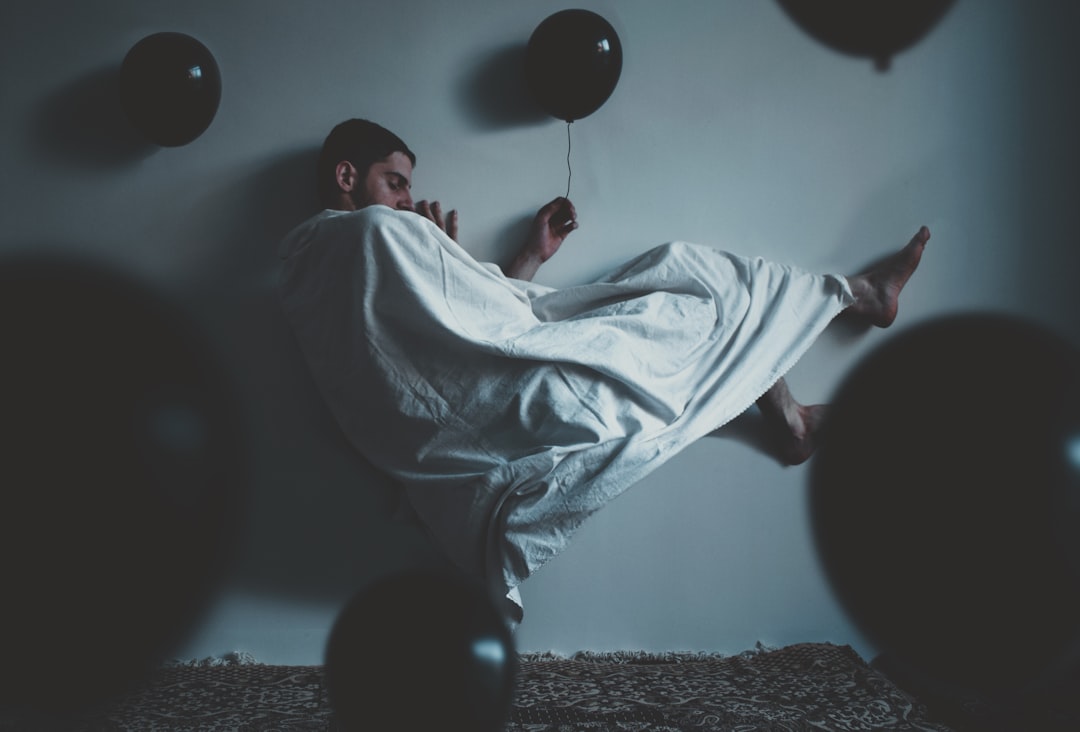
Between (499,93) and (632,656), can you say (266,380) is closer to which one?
(499,93)

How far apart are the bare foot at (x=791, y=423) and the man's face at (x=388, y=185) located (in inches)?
26.3

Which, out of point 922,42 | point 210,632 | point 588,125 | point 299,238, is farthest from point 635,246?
point 210,632

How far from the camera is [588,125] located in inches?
55.1

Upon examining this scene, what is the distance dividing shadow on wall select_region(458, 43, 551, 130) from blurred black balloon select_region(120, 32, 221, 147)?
405 millimetres

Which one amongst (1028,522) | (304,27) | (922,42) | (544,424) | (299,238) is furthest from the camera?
(922,42)

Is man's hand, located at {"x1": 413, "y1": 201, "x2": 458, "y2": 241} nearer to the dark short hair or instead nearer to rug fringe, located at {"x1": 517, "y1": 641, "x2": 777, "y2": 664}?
the dark short hair

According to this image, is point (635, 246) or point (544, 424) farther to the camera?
point (635, 246)

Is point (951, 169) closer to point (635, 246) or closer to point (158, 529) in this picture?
point (635, 246)

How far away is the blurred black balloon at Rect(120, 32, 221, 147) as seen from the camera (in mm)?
1173

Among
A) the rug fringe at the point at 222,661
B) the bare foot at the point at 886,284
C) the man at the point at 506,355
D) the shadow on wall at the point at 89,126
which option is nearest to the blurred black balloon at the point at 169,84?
the shadow on wall at the point at 89,126

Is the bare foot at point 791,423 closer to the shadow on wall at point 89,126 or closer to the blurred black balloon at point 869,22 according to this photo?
the blurred black balloon at point 869,22

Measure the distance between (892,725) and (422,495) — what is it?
66 centimetres

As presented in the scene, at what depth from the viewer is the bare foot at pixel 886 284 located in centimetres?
138

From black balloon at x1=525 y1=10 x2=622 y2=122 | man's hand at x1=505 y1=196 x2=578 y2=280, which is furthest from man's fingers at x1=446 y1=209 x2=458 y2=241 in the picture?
black balloon at x1=525 y1=10 x2=622 y2=122
